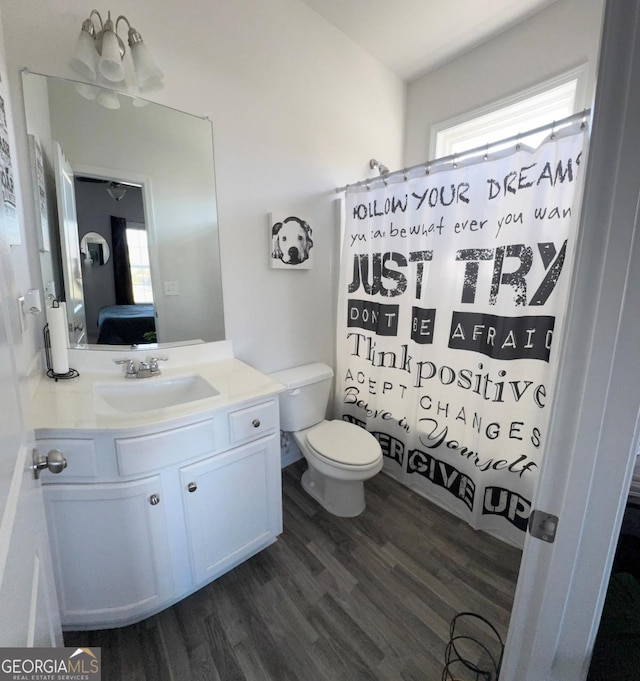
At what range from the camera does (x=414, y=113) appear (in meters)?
2.37

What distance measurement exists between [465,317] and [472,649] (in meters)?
1.38

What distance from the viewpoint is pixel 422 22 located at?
6.00 feet

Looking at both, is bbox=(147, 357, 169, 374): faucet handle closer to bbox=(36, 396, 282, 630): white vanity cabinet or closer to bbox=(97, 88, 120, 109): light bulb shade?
bbox=(36, 396, 282, 630): white vanity cabinet

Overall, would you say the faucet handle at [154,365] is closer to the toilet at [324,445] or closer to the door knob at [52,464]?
the toilet at [324,445]

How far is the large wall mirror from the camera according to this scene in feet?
4.32

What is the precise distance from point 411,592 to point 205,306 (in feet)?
5.55

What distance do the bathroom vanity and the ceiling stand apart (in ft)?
6.98

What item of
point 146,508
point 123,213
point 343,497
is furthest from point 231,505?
point 123,213

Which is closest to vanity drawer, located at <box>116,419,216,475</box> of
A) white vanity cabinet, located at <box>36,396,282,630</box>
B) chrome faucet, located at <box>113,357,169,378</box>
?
white vanity cabinet, located at <box>36,396,282,630</box>

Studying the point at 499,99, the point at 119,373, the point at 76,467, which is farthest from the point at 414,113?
→ the point at 76,467

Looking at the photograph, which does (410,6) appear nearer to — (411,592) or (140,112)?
(140,112)

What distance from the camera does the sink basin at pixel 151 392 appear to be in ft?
4.48

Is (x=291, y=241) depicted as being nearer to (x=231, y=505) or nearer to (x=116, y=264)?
(x=116, y=264)

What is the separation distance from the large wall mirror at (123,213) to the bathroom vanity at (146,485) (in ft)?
0.87
